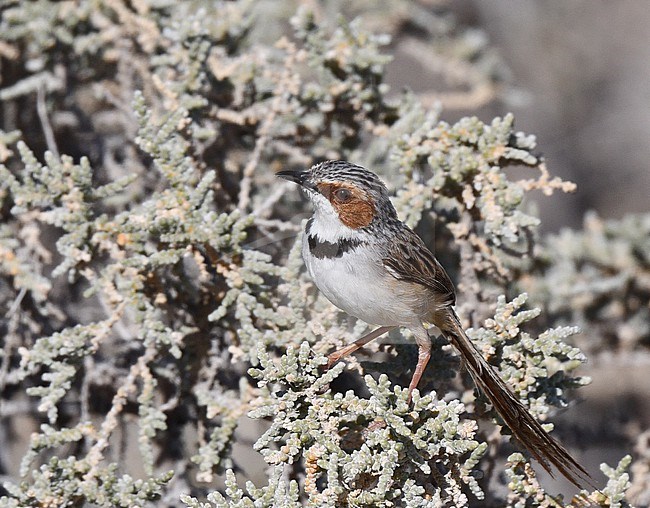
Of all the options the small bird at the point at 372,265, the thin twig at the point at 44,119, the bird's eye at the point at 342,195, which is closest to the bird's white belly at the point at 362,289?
the small bird at the point at 372,265

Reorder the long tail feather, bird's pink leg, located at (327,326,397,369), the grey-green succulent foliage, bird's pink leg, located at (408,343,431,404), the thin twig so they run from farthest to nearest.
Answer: the thin twig
bird's pink leg, located at (327,326,397,369)
bird's pink leg, located at (408,343,431,404)
the long tail feather
the grey-green succulent foliage

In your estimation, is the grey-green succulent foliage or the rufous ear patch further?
the rufous ear patch

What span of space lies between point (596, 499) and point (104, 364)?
233cm

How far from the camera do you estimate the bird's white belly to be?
3.28 metres

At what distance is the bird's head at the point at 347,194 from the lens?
3.47m

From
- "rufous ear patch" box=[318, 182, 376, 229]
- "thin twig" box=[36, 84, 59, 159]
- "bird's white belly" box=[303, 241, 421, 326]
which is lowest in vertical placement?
"bird's white belly" box=[303, 241, 421, 326]

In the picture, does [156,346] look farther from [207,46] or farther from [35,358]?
[207,46]

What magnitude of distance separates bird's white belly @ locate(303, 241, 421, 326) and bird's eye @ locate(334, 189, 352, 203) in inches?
9.2

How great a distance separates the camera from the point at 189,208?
137 inches

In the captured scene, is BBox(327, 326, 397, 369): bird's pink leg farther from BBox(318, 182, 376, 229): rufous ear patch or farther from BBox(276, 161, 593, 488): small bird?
BBox(318, 182, 376, 229): rufous ear patch

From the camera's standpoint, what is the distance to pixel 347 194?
11.4 feet

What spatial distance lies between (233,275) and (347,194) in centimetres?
58

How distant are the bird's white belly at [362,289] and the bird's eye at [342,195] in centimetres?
23

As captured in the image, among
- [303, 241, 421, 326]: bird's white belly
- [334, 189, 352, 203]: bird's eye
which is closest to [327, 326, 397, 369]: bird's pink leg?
[303, 241, 421, 326]: bird's white belly
